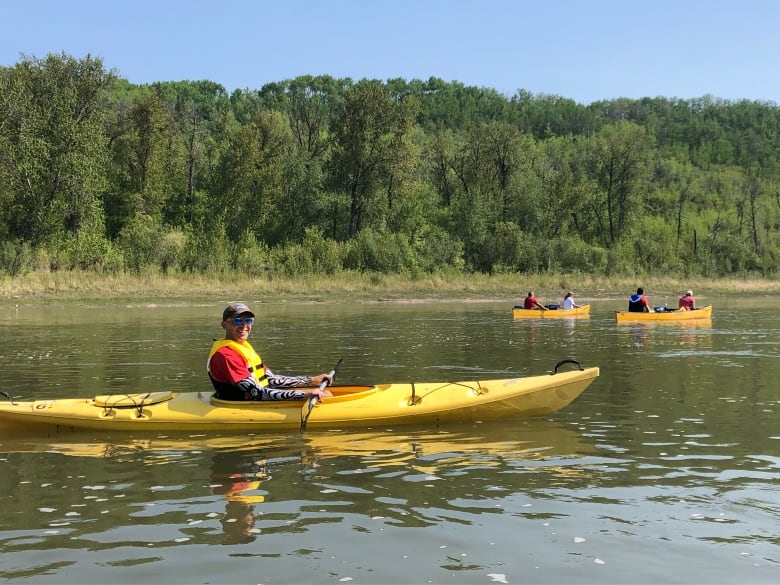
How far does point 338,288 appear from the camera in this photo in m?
42.2

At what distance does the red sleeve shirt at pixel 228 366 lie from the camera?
30.5 feet

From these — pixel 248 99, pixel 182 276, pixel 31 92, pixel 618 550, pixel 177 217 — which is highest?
pixel 248 99

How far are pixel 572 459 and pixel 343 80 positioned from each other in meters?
86.2

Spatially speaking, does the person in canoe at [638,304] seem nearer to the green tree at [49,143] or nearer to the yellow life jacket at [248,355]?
the yellow life jacket at [248,355]

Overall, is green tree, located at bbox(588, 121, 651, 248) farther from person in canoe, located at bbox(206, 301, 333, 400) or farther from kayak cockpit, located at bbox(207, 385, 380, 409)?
person in canoe, located at bbox(206, 301, 333, 400)

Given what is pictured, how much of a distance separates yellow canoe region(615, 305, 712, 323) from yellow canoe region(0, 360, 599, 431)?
17902 mm

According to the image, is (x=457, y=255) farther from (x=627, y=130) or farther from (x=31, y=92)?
(x=31, y=92)

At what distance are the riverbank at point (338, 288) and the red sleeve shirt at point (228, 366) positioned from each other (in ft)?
87.3

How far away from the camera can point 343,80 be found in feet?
295

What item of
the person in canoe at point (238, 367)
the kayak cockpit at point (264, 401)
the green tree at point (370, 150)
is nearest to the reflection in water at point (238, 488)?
the kayak cockpit at point (264, 401)

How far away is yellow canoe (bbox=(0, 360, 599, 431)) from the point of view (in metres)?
9.30

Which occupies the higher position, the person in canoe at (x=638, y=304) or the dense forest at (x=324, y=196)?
the dense forest at (x=324, y=196)

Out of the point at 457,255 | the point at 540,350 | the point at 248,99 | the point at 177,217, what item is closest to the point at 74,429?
the point at 540,350

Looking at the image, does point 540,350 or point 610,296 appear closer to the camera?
point 540,350
